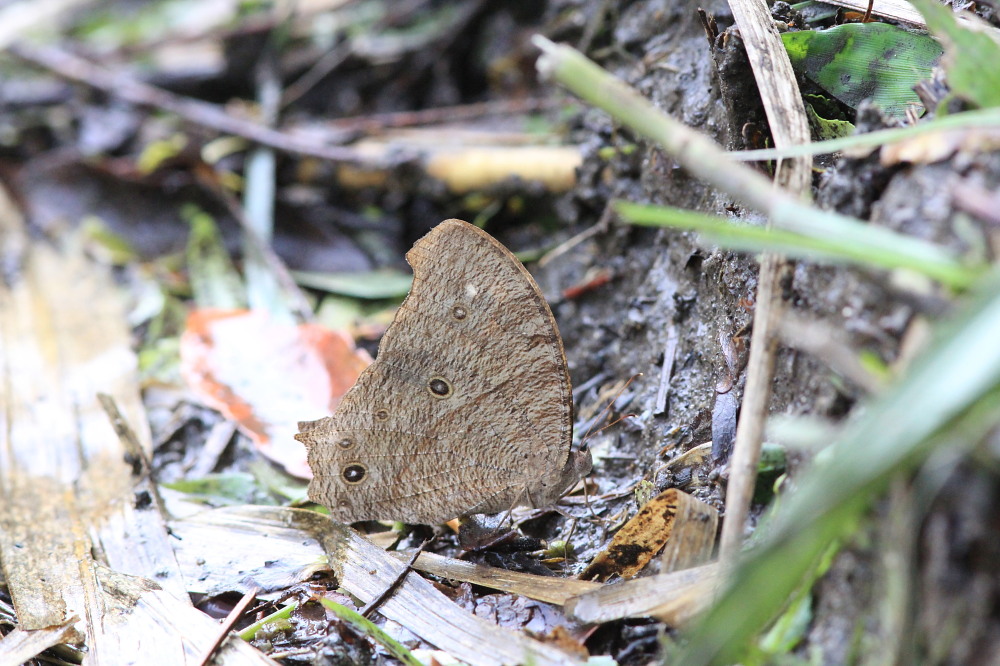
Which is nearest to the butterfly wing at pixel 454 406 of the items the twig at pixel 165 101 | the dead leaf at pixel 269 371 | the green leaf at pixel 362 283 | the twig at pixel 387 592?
the twig at pixel 387 592

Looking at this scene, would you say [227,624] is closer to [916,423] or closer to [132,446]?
[132,446]

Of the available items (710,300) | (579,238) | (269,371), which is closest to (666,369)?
(710,300)

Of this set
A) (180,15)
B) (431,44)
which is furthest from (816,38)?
(180,15)

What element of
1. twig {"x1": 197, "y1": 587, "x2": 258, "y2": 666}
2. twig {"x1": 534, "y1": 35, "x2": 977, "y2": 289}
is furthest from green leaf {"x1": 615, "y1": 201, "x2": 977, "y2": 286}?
twig {"x1": 197, "y1": 587, "x2": 258, "y2": 666}

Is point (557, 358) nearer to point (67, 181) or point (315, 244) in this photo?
point (315, 244)

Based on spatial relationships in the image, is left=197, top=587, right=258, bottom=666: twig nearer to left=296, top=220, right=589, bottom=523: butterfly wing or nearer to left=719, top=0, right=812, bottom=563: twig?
left=296, top=220, right=589, bottom=523: butterfly wing

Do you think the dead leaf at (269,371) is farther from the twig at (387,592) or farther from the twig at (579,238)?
the twig at (579,238)

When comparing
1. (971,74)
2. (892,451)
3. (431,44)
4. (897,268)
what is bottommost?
(892,451)
